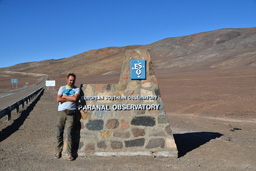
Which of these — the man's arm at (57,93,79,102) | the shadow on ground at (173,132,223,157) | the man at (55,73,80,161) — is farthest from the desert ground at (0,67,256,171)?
the man's arm at (57,93,79,102)

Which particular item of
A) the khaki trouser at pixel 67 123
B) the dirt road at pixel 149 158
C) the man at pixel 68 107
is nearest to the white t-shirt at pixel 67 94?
the man at pixel 68 107

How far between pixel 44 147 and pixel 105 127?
1.80m

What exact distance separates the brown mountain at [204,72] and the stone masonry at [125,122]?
818 cm

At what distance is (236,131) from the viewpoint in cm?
903

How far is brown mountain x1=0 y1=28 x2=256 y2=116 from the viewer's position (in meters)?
16.2

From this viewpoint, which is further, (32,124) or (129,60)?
(32,124)

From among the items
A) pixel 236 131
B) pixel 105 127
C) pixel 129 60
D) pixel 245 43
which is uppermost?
pixel 245 43

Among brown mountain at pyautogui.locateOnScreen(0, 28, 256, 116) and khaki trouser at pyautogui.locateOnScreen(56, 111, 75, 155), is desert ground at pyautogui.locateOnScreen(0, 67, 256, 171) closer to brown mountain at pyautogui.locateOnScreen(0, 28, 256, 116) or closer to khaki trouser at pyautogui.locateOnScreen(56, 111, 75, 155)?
khaki trouser at pyautogui.locateOnScreen(56, 111, 75, 155)

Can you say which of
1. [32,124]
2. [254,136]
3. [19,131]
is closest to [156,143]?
[254,136]

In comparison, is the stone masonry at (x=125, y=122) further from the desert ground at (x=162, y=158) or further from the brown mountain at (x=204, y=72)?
the brown mountain at (x=204, y=72)

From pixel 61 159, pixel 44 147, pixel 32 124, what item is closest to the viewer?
pixel 61 159

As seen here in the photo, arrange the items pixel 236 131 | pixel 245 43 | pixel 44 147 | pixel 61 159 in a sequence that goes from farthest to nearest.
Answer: pixel 245 43 < pixel 236 131 < pixel 44 147 < pixel 61 159

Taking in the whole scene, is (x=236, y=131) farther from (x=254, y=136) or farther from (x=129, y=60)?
(x=129, y=60)

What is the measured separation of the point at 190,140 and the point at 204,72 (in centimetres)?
3496
